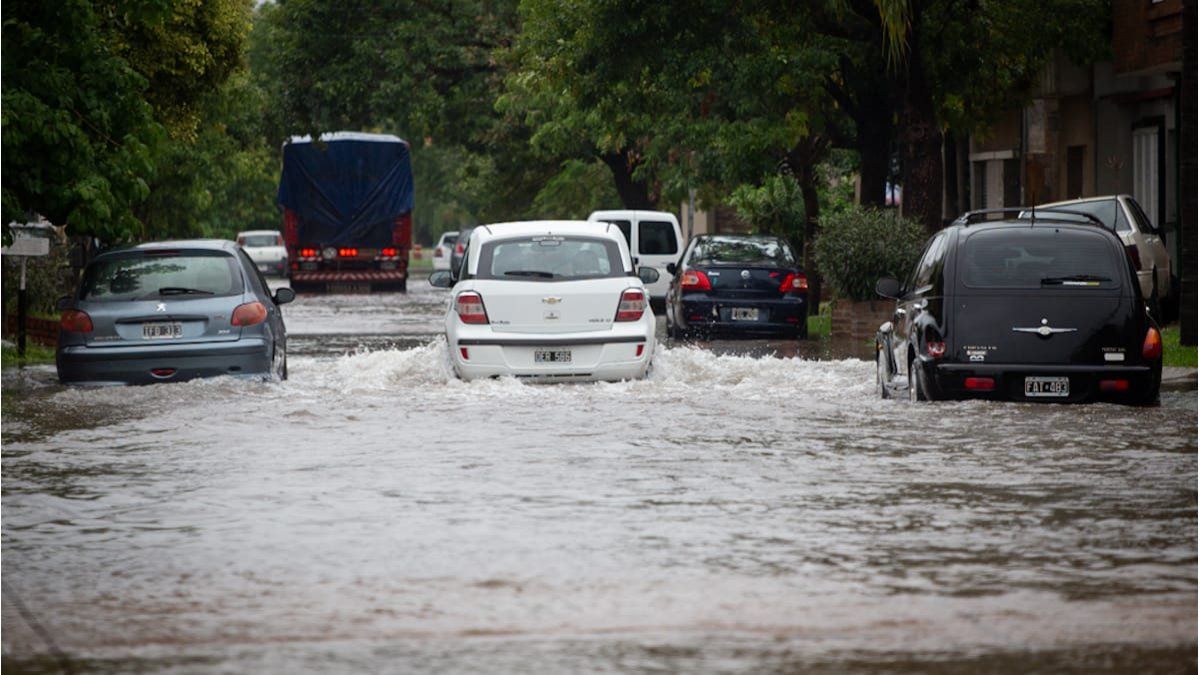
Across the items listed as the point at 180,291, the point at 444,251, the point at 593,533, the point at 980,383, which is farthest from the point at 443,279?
the point at 444,251

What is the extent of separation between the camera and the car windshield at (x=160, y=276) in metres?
19.2

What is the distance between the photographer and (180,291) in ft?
62.8

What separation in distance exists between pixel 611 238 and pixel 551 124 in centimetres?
2837

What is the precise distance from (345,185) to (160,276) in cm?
3107

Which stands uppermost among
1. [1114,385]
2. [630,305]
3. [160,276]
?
[160,276]

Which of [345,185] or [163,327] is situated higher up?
[345,185]

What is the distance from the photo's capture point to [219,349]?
18906 mm

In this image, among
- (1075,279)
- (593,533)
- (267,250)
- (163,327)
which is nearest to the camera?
(593,533)

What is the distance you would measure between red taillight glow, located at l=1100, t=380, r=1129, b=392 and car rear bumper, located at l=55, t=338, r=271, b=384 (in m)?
7.10

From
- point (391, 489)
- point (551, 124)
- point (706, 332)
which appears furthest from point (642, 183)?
point (391, 489)

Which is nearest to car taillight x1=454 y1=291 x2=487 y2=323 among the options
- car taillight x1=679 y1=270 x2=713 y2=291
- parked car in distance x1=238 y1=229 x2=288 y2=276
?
car taillight x1=679 y1=270 x2=713 y2=291

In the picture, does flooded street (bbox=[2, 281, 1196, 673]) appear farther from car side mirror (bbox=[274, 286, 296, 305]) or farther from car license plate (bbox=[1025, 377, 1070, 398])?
car side mirror (bbox=[274, 286, 296, 305])

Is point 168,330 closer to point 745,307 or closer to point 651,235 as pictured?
point 745,307

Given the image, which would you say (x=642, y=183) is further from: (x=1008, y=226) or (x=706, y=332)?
Answer: (x=1008, y=226)
